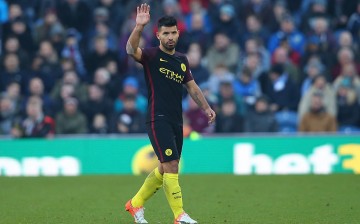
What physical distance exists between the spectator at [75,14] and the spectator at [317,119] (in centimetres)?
615

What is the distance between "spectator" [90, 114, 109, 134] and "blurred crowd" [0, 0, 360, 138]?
0.8 inches

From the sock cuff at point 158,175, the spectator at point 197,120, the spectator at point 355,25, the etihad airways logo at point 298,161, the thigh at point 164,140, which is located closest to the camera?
the thigh at point 164,140

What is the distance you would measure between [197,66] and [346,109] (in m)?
3.21

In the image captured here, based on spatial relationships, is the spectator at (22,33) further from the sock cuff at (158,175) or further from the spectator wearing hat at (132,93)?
the sock cuff at (158,175)

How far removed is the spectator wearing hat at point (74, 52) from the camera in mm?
19969

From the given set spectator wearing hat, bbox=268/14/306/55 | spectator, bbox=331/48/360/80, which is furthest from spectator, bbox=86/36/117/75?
spectator, bbox=331/48/360/80

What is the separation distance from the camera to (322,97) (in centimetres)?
1778

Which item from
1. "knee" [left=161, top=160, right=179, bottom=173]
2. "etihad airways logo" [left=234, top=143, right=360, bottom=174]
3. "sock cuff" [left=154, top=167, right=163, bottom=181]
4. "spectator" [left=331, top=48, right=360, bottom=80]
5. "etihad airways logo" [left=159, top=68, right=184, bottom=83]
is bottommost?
"etihad airways logo" [left=234, top=143, right=360, bottom=174]

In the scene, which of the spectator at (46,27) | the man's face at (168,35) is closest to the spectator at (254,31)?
the spectator at (46,27)

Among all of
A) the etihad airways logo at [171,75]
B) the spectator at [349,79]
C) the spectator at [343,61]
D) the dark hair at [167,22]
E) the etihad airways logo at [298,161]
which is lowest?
the etihad airways logo at [298,161]

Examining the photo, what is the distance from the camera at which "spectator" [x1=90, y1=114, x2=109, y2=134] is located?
18.3 m

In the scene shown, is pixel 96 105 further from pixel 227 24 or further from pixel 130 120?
pixel 227 24

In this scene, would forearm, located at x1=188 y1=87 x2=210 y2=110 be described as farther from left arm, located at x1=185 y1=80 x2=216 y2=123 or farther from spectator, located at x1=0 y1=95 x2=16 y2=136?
spectator, located at x1=0 y1=95 x2=16 y2=136

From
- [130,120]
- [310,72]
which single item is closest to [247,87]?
[310,72]
